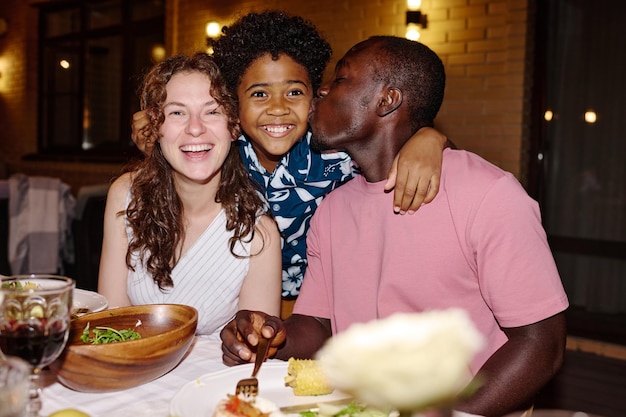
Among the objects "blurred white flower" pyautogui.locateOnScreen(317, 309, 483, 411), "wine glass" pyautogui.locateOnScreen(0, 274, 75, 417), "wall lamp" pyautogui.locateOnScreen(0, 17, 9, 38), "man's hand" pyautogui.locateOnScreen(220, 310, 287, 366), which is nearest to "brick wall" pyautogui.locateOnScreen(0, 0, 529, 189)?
"man's hand" pyautogui.locateOnScreen(220, 310, 287, 366)

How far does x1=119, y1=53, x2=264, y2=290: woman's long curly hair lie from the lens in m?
2.05

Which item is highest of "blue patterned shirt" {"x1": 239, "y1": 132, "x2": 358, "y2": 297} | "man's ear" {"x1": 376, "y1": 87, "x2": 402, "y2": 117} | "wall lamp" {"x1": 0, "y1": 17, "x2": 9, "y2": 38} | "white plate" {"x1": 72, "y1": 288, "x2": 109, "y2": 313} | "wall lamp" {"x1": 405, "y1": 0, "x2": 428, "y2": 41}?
"wall lamp" {"x1": 0, "y1": 17, "x2": 9, "y2": 38}

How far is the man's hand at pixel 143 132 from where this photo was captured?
2111mm

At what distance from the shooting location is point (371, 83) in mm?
1822

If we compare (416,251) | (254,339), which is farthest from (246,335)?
(416,251)

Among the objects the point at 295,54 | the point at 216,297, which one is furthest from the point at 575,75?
the point at 216,297

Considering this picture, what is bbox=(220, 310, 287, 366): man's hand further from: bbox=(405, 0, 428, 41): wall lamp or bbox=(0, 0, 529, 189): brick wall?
bbox=(405, 0, 428, 41): wall lamp

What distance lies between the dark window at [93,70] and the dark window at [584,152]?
5261mm

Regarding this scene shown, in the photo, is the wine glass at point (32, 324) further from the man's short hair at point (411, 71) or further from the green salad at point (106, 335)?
the man's short hair at point (411, 71)

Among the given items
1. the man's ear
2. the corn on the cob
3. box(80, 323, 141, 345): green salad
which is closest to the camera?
the corn on the cob

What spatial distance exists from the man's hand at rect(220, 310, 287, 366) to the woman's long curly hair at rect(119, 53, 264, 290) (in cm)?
64

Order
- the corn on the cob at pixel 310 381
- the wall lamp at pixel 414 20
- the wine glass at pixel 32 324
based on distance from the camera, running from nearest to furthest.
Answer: the wine glass at pixel 32 324
the corn on the cob at pixel 310 381
the wall lamp at pixel 414 20

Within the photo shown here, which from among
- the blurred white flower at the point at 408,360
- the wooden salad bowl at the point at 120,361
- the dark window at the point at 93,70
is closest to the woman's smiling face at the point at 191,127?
A: the wooden salad bowl at the point at 120,361

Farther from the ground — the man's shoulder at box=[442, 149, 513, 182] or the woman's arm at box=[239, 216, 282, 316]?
the man's shoulder at box=[442, 149, 513, 182]
